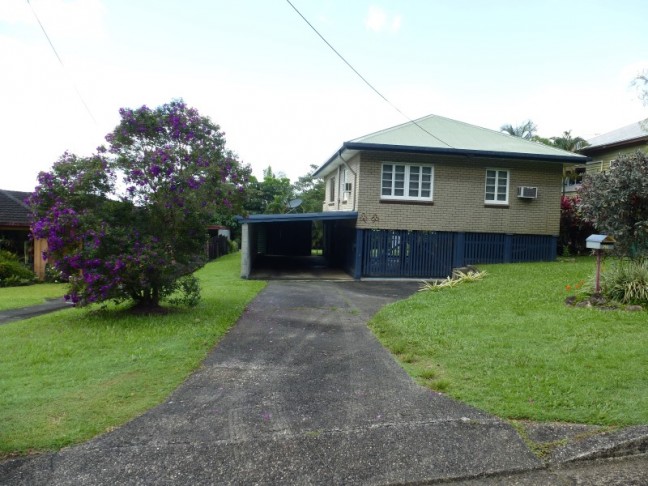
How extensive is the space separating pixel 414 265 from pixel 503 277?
15.2 feet

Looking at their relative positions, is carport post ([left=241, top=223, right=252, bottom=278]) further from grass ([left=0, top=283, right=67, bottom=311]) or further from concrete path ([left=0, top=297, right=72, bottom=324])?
concrete path ([left=0, top=297, right=72, bottom=324])

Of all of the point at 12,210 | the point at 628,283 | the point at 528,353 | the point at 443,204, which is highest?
the point at 443,204

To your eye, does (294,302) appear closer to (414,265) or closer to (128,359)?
(128,359)

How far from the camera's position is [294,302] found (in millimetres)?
12141

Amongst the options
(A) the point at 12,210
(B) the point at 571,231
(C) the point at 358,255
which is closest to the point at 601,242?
(C) the point at 358,255

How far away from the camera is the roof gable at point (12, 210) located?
813 inches

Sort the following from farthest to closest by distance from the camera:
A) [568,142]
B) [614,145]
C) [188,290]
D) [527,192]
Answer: [568,142] < [614,145] < [527,192] < [188,290]

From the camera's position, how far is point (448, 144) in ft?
58.2

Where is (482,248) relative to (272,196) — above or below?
below

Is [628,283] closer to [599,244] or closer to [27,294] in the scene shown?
[599,244]

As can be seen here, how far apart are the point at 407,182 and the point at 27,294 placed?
43.1 ft

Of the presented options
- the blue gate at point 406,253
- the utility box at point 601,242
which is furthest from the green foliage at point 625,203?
the blue gate at point 406,253

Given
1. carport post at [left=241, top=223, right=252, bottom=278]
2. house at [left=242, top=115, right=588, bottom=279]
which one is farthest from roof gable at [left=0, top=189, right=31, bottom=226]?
house at [left=242, top=115, right=588, bottom=279]

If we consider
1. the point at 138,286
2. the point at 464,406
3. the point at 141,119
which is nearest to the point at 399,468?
the point at 464,406
